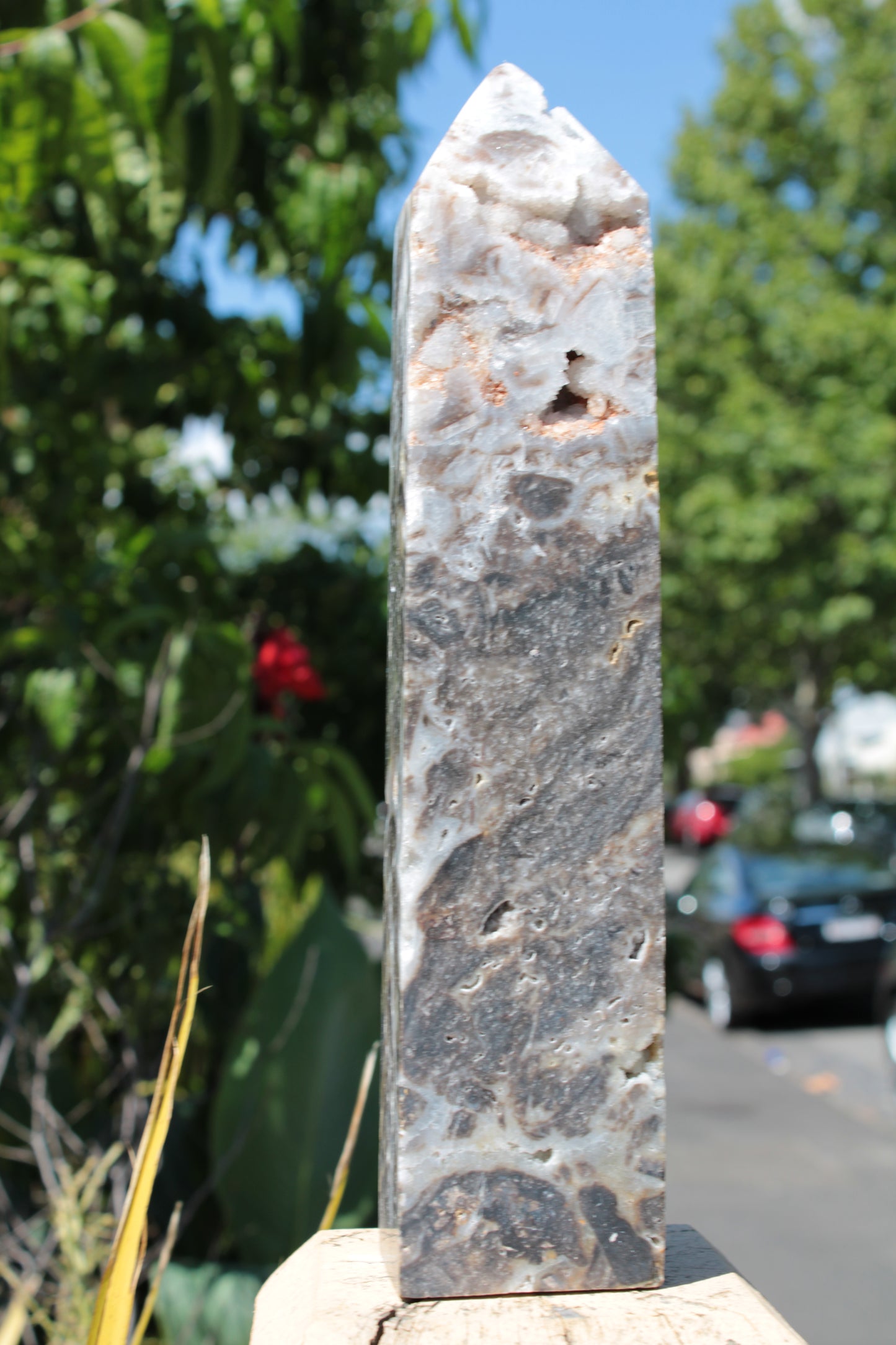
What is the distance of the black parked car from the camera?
9750mm

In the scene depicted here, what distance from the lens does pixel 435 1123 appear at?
1.38 m

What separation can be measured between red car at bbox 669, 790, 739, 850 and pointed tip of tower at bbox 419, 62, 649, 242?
2178 centimetres

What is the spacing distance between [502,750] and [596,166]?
693 mm

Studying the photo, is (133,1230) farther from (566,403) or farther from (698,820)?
(698,820)

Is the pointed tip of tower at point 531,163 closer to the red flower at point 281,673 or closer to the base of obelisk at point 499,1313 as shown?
the base of obelisk at point 499,1313

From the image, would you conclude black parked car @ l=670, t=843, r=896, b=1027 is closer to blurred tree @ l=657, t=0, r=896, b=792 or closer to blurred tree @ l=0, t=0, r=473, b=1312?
blurred tree @ l=0, t=0, r=473, b=1312

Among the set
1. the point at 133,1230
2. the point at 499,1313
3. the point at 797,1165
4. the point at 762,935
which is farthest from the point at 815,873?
the point at 133,1230

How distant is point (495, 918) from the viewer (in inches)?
55.2

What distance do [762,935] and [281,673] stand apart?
7.30 metres

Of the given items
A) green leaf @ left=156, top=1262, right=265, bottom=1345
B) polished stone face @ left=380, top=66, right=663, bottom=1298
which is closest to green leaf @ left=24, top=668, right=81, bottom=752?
green leaf @ left=156, top=1262, right=265, bottom=1345

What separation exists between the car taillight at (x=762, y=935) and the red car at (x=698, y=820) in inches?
506

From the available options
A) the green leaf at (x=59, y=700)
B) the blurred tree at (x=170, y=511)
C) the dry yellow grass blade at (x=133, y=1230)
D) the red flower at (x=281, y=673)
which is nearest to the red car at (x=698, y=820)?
the blurred tree at (x=170, y=511)

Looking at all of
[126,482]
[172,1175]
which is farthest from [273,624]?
[172,1175]

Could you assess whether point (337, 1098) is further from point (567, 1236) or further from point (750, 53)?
point (750, 53)
